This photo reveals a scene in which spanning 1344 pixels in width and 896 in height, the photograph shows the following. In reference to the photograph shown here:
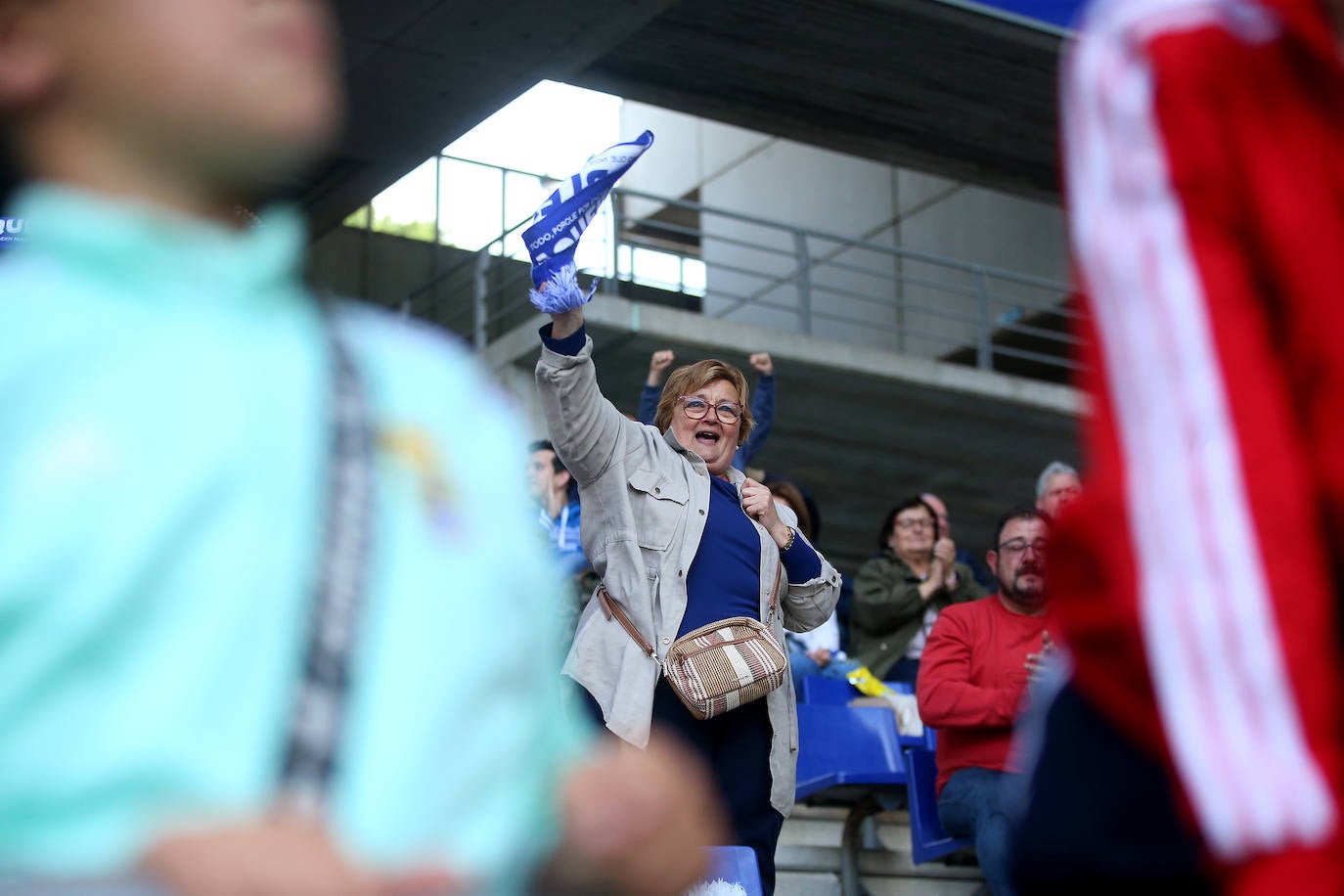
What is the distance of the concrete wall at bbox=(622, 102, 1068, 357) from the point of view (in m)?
14.9

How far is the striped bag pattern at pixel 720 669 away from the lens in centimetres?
399

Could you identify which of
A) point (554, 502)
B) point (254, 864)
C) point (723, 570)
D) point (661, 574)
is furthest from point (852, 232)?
point (254, 864)

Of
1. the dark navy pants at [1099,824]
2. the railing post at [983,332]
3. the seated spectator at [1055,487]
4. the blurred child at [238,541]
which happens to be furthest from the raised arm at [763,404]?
the railing post at [983,332]

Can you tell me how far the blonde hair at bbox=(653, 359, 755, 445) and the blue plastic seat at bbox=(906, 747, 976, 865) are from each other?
50.3 inches

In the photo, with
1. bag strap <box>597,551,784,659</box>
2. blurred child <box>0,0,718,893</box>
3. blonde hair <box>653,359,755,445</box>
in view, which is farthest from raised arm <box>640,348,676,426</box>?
blurred child <box>0,0,718,893</box>

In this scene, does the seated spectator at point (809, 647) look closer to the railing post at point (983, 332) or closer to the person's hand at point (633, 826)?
the person's hand at point (633, 826)

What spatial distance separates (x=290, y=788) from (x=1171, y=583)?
551 mm

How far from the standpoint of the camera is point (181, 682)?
31.9 inches

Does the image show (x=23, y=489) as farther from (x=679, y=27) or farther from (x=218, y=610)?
(x=679, y=27)

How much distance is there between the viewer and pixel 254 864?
75 centimetres

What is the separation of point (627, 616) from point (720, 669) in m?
0.31

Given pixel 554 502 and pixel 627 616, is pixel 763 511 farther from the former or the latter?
pixel 554 502

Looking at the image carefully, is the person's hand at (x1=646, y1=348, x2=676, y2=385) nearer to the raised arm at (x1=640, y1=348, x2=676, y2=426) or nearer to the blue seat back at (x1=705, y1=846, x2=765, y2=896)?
the raised arm at (x1=640, y1=348, x2=676, y2=426)

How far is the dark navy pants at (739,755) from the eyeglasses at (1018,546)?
1.10m
